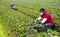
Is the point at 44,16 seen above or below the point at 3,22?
above

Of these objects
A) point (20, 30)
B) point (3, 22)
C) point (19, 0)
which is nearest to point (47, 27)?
point (20, 30)

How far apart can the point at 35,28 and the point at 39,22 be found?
134cm

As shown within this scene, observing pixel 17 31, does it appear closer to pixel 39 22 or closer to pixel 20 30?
pixel 20 30

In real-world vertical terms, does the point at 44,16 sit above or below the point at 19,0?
above

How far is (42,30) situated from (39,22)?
1.76 metres

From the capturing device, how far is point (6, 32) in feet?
52.4

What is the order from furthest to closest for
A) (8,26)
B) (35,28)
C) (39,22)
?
1. (8,26)
2. (39,22)
3. (35,28)

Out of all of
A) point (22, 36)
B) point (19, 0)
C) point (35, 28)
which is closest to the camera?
point (22, 36)

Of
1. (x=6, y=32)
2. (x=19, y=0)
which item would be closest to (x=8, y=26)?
(x=6, y=32)

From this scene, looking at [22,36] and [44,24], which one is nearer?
[22,36]

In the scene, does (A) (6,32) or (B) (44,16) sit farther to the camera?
(A) (6,32)

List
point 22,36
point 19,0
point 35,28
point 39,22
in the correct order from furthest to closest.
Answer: point 19,0, point 39,22, point 35,28, point 22,36

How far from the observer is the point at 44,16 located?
14594mm

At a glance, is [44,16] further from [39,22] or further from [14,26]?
[14,26]
